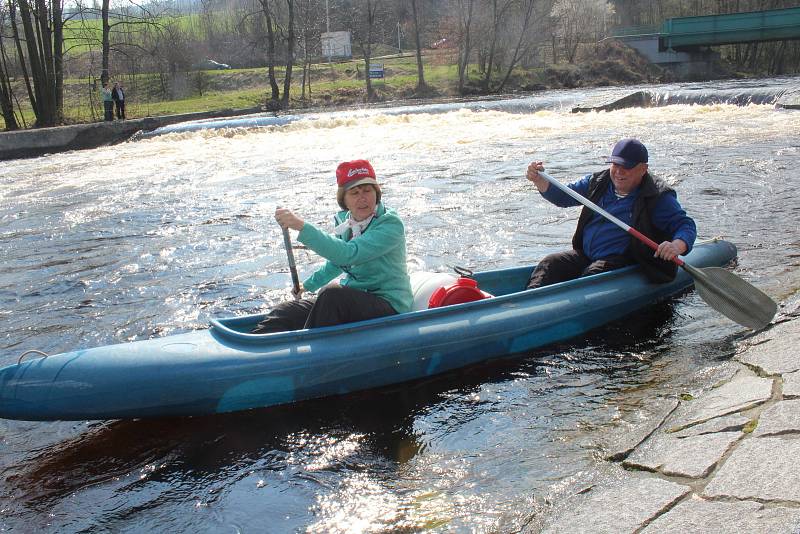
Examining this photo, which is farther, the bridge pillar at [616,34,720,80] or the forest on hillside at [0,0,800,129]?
the bridge pillar at [616,34,720,80]

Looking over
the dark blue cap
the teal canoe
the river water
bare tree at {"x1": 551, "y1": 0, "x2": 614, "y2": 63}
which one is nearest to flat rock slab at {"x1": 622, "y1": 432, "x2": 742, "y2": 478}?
the river water

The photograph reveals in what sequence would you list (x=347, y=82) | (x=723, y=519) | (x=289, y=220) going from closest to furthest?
(x=723, y=519)
(x=289, y=220)
(x=347, y=82)

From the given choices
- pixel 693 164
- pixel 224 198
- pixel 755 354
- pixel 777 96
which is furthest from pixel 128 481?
pixel 777 96

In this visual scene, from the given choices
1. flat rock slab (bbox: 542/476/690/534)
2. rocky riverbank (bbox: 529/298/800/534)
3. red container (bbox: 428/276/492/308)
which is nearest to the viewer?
rocky riverbank (bbox: 529/298/800/534)

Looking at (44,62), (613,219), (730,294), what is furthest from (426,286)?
(44,62)

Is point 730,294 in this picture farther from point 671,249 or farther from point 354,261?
point 354,261

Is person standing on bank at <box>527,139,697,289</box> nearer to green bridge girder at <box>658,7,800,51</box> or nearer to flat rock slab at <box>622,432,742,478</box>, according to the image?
flat rock slab at <box>622,432,742,478</box>

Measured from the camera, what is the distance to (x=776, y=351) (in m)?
3.86

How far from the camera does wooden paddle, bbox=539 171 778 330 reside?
4539 millimetres

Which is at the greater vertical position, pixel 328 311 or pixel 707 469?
pixel 328 311

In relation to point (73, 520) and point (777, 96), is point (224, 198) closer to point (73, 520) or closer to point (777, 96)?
point (73, 520)

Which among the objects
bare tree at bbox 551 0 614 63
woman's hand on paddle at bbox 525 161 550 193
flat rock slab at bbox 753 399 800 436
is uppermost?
bare tree at bbox 551 0 614 63

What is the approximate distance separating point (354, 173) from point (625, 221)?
2.11 meters

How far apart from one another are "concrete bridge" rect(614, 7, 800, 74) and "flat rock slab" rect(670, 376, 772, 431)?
33686 millimetres
